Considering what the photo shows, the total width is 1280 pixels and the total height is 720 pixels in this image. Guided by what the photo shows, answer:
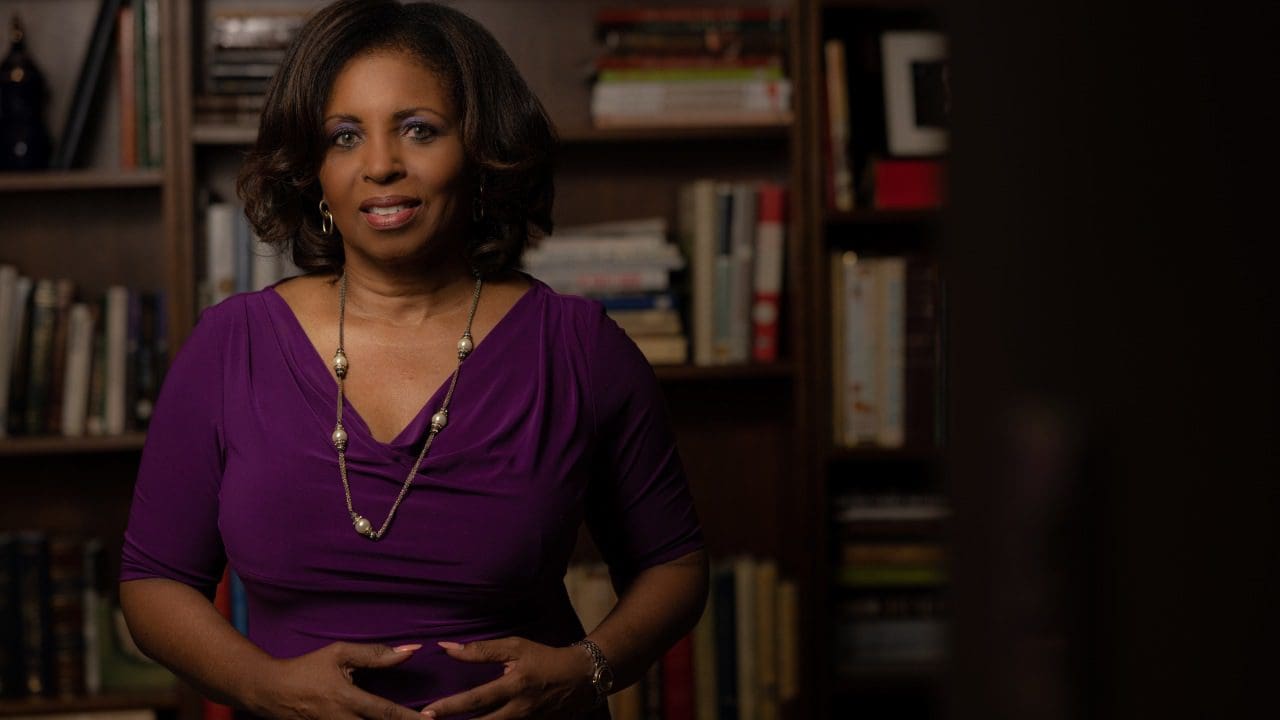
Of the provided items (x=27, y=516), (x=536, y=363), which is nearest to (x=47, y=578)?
(x=27, y=516)

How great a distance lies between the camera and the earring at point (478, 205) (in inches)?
52.0

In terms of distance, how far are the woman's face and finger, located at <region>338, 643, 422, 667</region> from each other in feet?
Answer: 1.24

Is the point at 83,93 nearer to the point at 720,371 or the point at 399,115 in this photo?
the point at 720,371

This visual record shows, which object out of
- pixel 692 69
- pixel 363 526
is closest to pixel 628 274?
pixel 692 69

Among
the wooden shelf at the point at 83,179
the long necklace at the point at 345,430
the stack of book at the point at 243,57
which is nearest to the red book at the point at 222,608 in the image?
the wooden shelf at the point at 83,179

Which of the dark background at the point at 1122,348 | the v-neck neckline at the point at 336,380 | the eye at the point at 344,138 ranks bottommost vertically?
the v-neck neckline at the point at 336,380

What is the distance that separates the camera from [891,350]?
96.9 inches

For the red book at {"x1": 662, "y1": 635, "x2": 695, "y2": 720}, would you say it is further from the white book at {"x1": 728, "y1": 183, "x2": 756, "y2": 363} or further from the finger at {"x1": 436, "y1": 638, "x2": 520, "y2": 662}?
the finger at {"x1": 436, "y1": 638, "x2": 520, "y2": 662}

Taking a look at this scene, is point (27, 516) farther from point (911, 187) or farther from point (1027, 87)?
point (1027, 87)

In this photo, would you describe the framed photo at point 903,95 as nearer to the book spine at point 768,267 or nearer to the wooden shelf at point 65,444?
the book spine at point 768,267

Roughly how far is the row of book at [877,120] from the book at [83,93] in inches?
52.9

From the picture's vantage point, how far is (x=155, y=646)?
126 cm

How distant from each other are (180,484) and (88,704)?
137 centimetres

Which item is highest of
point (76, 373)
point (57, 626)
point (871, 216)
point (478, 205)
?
point (478, 205)
